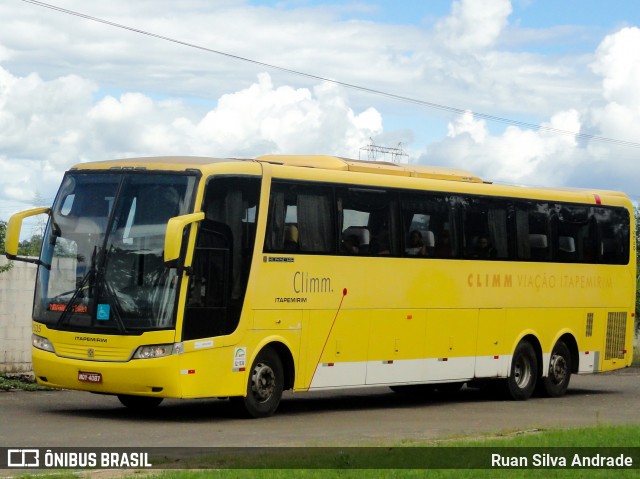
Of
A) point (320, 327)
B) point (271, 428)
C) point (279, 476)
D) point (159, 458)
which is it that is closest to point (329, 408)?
point (320, 327)

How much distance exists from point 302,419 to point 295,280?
1972 mm

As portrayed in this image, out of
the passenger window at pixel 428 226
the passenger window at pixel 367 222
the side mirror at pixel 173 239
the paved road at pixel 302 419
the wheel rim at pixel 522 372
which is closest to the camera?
the paved road at pixel 302 419

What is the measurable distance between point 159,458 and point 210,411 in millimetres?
6612

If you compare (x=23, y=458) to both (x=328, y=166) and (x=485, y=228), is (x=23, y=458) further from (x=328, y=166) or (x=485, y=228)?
(x=485, y=228)

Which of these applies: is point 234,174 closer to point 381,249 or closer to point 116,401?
point 381,249

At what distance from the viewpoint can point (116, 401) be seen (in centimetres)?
2156

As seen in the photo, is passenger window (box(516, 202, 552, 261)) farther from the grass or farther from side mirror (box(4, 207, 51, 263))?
side mirror (box(4, 207, 51, 263))

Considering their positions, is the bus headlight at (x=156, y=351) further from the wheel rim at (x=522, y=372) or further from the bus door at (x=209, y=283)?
the wheel rim at (x=522, y=372)

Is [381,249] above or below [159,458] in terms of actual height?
above

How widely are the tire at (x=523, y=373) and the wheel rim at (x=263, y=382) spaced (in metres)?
6.34

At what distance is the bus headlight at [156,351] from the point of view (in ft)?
56.9

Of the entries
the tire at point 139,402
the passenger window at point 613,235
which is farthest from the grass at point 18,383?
the passenger window at point 613,235

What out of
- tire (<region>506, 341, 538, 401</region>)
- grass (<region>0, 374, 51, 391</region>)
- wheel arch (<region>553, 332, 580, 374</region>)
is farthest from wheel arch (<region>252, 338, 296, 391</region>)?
wheel arch (<region>553, 332, 580, 374</region>)

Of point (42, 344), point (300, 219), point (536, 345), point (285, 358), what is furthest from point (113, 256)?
point (536, 345)
